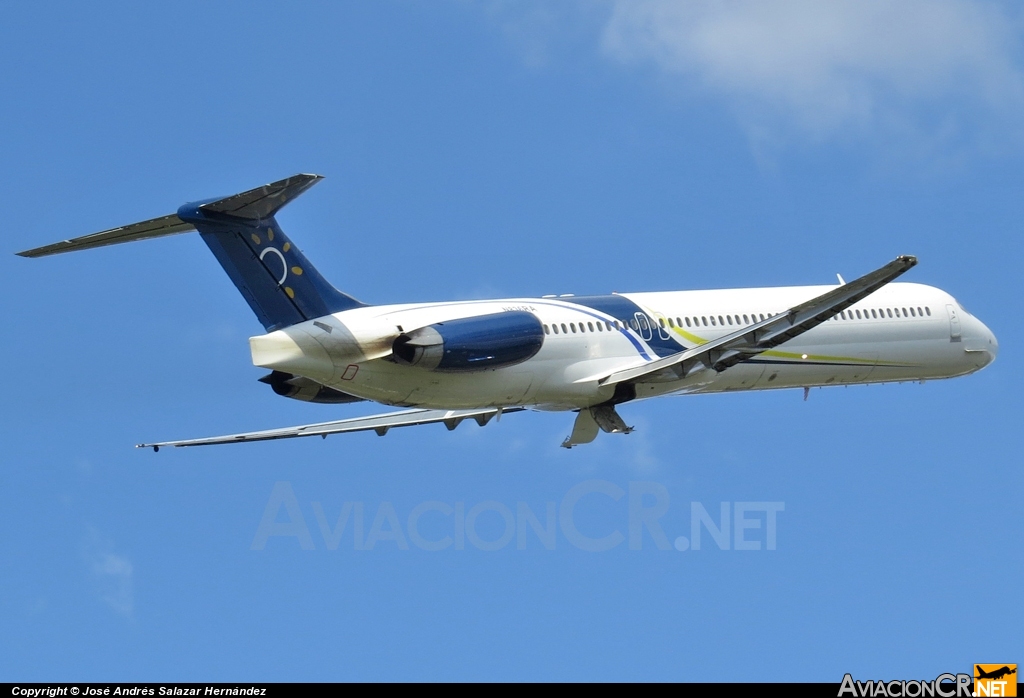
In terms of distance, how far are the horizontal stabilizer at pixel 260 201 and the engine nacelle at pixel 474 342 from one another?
3.34m

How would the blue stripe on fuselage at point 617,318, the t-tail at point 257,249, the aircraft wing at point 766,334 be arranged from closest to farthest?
the t-tail at point 257,249, the aircraft wing at point 766,334, the blue stripe on fuselage at point 617,318

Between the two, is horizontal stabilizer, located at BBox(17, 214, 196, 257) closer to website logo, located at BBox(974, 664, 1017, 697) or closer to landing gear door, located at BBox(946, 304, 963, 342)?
website logo, located at BBox(974, 664, 1017, 697)

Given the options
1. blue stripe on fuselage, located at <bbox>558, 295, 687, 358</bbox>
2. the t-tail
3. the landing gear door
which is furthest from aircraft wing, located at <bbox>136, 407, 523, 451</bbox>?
the landing gear door

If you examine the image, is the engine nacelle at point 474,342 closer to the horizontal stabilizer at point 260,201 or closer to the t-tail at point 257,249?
the t-tail at point 257,249

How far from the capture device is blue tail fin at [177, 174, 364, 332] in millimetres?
27266

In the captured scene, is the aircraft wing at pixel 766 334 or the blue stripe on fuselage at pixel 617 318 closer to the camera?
the aircraft wing at pixel 766 334

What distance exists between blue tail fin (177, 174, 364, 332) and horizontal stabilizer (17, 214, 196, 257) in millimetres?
275

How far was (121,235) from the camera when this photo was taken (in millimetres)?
26938

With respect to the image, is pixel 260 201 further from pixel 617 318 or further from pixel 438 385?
pixel 617 318

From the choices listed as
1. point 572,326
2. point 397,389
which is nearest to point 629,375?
point 572,326

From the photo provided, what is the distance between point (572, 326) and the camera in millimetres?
31219

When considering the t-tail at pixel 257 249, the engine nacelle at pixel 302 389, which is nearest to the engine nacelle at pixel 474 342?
the t-tail at pixel 257 249

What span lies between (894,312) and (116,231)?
17772 mm

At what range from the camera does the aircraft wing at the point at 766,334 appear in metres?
27.7
